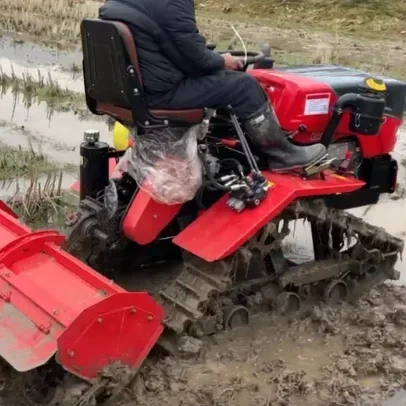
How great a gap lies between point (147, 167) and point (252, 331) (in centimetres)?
110

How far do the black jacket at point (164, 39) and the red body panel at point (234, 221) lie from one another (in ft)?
2.33

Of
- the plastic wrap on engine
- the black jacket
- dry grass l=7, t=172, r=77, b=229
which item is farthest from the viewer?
dry grass l=7, t=172, r=77, b=229

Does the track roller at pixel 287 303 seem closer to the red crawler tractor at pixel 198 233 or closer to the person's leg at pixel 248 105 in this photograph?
the red crawler tractor at pixel 198 233

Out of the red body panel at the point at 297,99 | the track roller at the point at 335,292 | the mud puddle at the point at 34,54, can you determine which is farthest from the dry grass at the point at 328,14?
the track roller at the point at 335,292

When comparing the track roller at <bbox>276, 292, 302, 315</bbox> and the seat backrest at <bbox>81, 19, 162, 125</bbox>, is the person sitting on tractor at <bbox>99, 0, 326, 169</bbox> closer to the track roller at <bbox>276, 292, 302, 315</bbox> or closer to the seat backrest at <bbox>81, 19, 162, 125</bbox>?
the seat backrest at <bbox>81, 19, 162, 125</bbox>

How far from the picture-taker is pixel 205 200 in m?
4.61

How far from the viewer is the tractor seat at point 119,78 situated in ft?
12.9

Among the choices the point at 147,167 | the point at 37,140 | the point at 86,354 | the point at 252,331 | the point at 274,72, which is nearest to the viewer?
the point at 86,354

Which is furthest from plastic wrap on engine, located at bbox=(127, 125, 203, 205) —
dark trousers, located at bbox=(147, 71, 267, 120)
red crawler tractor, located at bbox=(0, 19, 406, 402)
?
dark trousers, located at bbox=(147, 71, 267, 120)

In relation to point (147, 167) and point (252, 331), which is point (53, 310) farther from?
point (252, 331)

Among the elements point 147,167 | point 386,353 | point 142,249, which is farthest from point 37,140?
point 386,353

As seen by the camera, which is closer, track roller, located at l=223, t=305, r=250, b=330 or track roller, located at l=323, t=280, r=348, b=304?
track roller, located at l=223, t=305, r=250, b=330

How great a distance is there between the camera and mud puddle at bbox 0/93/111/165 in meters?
8.04

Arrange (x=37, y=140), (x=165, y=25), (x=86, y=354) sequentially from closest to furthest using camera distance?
1. (x=86, y=354)
2. (x=165, y=25)
3. (x=37, y=140)
